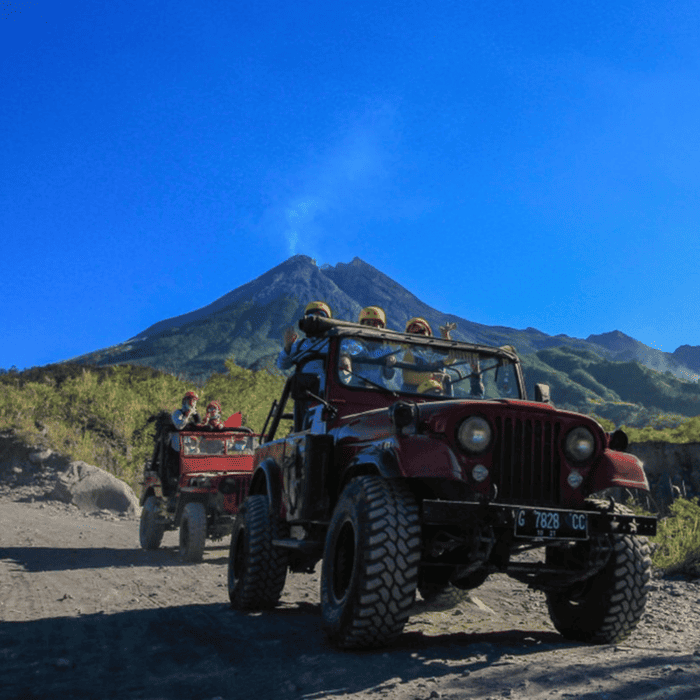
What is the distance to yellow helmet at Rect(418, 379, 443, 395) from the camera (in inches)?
245

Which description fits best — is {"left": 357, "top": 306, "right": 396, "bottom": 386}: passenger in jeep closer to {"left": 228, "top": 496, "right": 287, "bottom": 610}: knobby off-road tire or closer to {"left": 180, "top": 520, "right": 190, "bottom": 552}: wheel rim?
{"left": 228, "top": 496, "right": 287, "bottom": 610}: knobby off-road tire

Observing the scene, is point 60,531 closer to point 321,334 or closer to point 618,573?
point 321,334

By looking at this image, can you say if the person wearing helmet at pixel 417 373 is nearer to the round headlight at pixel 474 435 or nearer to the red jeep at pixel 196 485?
the round headlight at pixel 474 435

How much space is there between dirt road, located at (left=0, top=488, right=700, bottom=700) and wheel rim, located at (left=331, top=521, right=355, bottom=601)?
41 cm

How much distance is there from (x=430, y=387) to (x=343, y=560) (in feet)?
6.20

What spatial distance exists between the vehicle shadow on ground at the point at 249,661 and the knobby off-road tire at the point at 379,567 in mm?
168

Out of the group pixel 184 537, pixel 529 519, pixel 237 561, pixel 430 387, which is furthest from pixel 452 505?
pixel 184 537

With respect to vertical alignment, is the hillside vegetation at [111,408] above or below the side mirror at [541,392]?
above

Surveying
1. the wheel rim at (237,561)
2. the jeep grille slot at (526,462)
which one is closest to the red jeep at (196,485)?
the wheel rim at (237,561)

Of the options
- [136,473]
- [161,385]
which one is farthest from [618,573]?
[161,385]

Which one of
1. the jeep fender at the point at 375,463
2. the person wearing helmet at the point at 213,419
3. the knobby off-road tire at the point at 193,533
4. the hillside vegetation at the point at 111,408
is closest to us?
the jeep fender at the point at 375,463

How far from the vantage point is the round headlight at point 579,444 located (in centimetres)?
487

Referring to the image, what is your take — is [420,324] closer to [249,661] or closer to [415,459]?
[415,459]

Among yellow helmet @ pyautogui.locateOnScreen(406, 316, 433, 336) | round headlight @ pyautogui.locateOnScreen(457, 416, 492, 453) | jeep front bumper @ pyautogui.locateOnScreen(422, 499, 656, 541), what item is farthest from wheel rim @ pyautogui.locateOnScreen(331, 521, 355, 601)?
yellow helmet @ pyautogui.locateOnScreen(406, 316, 433, 336)
